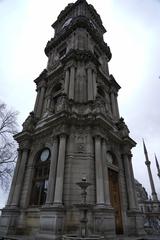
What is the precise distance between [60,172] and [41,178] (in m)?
3.23

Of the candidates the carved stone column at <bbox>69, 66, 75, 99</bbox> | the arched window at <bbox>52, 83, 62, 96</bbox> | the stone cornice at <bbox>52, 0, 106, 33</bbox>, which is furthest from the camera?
the stone cornice at <bbox>52, 0, 106, 33</bbox>

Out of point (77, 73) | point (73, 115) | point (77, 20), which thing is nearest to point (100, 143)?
point (73, 115)

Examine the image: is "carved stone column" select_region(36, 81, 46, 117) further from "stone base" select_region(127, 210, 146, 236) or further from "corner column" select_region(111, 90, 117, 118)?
"stone base" select_region(127, 210, 146, 236)

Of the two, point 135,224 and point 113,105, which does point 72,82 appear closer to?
point 113,105

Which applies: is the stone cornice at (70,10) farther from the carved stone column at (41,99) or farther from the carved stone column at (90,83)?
the carved stone column at (90,83)

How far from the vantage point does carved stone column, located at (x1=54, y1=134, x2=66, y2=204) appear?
35.3 feet

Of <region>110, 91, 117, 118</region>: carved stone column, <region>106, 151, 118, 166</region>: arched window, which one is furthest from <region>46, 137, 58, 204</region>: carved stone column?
<region>110, 91, 117, 118</region>: carved stone column

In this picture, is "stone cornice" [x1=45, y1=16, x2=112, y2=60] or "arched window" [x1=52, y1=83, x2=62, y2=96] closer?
"arched window" [x1=52, y1=83, x2=62, y2=96]

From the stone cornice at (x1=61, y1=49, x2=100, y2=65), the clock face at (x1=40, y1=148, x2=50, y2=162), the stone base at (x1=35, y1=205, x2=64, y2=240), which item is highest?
the stone cornice at (x1=61, y1=49, x2=100, y2=65)

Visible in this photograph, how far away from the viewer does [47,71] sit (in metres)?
22.6

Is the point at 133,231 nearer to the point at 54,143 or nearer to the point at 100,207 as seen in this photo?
the point at 100,207

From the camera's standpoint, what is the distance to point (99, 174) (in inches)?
459

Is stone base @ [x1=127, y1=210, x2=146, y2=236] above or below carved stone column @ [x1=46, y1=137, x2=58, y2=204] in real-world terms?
below

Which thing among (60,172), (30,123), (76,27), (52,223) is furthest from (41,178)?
(76,27)
